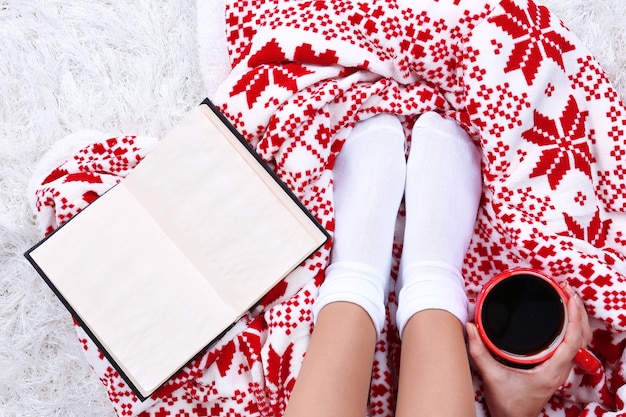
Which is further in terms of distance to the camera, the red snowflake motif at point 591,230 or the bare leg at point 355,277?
the red snowflake motif at point 591,230

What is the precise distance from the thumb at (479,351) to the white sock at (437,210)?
0.03m

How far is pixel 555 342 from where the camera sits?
0.59 meters

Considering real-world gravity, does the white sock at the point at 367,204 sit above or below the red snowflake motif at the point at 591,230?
above

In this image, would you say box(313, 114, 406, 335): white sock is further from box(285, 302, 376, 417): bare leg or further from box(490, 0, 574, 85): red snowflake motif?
box(490, 0, 574, 85): red snowflake motif

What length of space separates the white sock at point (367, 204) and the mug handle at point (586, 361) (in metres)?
0.21

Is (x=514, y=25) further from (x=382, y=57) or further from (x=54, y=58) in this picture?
(x=54, y=58)

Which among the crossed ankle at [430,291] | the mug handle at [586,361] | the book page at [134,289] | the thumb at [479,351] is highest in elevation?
the book page at [134,289]

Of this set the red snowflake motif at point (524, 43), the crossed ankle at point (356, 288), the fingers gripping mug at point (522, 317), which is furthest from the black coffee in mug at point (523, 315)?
the red snowflake motif at point (524, 43)

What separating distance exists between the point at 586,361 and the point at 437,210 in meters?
0.22

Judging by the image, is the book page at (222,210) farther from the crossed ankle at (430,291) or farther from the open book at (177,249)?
the crossed ankle at (430,291)

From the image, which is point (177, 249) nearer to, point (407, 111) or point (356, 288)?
point (356, 288)

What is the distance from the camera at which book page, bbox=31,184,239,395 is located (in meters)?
0.66

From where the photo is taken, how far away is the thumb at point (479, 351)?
0.61m

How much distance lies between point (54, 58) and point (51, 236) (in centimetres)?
25
